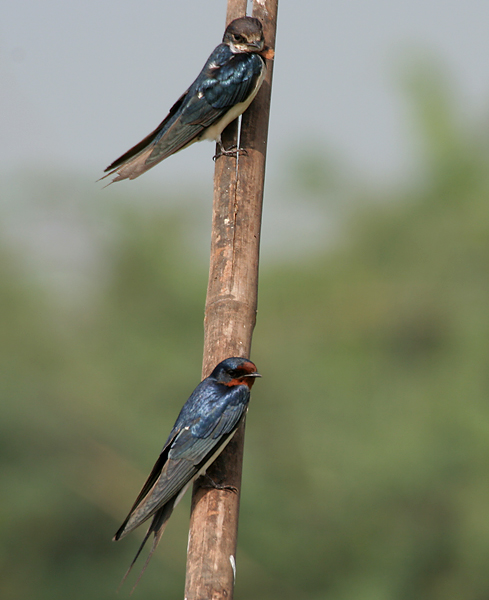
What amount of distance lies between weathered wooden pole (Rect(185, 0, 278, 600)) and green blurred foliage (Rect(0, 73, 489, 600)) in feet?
16.0

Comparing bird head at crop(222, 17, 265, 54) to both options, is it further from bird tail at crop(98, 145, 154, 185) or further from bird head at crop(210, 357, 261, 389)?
bird head at crop(210, 357, 261, 389)

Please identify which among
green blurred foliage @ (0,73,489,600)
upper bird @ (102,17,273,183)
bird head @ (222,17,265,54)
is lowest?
green blurred foliage @ (0,73,489,600)

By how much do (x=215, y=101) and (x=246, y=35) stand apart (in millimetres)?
327

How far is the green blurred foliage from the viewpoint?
759cm

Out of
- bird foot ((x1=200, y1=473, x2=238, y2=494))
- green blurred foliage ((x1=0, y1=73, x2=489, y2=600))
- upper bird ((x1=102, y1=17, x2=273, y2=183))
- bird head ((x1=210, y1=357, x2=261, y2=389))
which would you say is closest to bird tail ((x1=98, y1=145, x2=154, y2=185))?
upper bird ((x1=102, y1=17, x2=273, y2=183))

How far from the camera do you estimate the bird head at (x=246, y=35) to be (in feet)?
11.2

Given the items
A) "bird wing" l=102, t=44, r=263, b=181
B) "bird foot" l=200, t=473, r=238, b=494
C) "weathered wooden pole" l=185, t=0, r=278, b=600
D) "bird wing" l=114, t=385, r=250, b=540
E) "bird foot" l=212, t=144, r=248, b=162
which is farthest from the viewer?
"bird wing" l=102, t=44, r=263, b=181

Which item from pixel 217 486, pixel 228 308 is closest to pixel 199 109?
pixel 228 308

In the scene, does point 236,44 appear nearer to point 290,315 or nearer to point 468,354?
point 468,354

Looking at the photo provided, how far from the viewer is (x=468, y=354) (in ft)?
27.5

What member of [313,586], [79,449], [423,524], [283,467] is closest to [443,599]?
[423,524]

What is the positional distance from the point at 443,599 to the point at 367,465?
4.98 ft

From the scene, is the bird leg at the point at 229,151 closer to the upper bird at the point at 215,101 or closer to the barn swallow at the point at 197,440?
the upper bird at the point at 215,101

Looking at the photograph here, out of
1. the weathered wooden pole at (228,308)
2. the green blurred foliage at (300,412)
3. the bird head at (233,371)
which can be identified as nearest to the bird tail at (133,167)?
the weathered wooden pole at (228,308)
